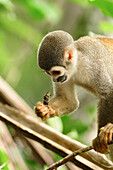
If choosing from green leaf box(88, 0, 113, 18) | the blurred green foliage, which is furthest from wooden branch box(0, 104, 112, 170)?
green leaf box(88, 0, 113, 18)

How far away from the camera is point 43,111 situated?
2.62 metres

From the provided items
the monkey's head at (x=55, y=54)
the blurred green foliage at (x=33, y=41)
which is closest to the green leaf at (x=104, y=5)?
the blurred green foliage at (x=33, y=41)

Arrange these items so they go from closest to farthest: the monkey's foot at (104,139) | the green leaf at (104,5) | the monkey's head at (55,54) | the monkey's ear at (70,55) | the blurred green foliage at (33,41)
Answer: the green leaf at (104,5)
the monkey's foot at (104,139)
the monkey's head at (55,54)
the monkey's ear at (70,55)
the blurred green foliage at (33,41)

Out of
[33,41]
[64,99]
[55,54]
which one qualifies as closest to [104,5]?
[55,54]

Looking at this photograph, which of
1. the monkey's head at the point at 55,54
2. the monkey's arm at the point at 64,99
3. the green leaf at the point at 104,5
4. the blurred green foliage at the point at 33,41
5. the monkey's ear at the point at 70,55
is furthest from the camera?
the blurred green foliage at the point at 33,41

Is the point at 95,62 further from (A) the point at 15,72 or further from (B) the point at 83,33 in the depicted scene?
(B) the point at 83,33

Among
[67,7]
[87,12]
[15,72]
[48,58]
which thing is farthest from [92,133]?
[67,7]

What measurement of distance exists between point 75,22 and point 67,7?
69 centimetres

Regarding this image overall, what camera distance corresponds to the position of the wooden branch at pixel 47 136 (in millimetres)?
2357

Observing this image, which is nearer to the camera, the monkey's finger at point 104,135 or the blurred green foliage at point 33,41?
the monkey's finger at point 104,135

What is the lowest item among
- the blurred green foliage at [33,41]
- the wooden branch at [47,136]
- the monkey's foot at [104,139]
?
the monkey's foot at [104,139]

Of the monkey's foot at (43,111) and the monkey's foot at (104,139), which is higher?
the monkey's foot at (43,111)

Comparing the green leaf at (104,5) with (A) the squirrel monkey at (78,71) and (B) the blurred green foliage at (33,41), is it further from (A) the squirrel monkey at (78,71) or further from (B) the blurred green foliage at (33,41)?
(A) the squirrel monkey at (78,71)

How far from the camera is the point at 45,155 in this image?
275 centimetres
